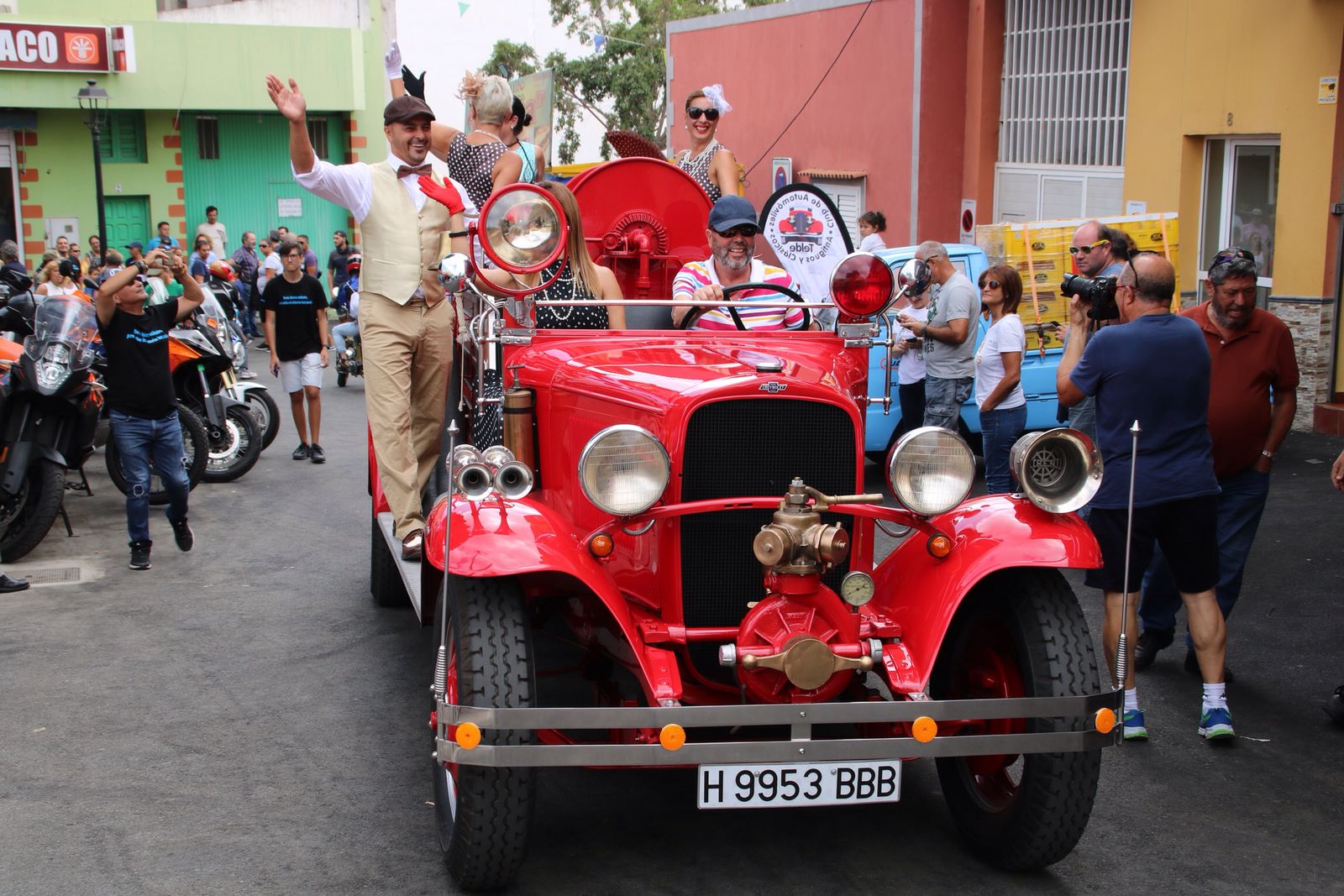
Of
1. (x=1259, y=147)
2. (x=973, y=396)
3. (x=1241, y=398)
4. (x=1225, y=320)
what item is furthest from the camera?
(x=1259, y=147)

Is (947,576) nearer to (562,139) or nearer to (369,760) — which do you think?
(369,760)

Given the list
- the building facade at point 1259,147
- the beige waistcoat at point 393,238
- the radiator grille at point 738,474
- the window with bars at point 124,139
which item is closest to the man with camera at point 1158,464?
the radiator grille at point 738,474

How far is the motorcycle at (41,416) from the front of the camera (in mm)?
8344

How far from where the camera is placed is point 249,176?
27812 mm

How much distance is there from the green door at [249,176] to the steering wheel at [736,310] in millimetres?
23274

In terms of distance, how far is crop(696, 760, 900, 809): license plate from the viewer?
157 inches

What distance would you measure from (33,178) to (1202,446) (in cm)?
2506

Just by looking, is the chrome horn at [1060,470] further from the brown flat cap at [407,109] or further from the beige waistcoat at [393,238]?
the brown flat cap at [407,109]

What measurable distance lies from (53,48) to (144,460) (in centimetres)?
1925

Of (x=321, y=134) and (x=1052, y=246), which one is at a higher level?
(x=321, y=134)

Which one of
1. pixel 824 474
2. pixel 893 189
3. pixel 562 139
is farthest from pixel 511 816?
pixel 562 139

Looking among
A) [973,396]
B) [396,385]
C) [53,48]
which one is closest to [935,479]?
[396,385]

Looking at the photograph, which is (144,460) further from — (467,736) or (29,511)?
(467,736)

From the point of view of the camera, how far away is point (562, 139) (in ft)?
112
